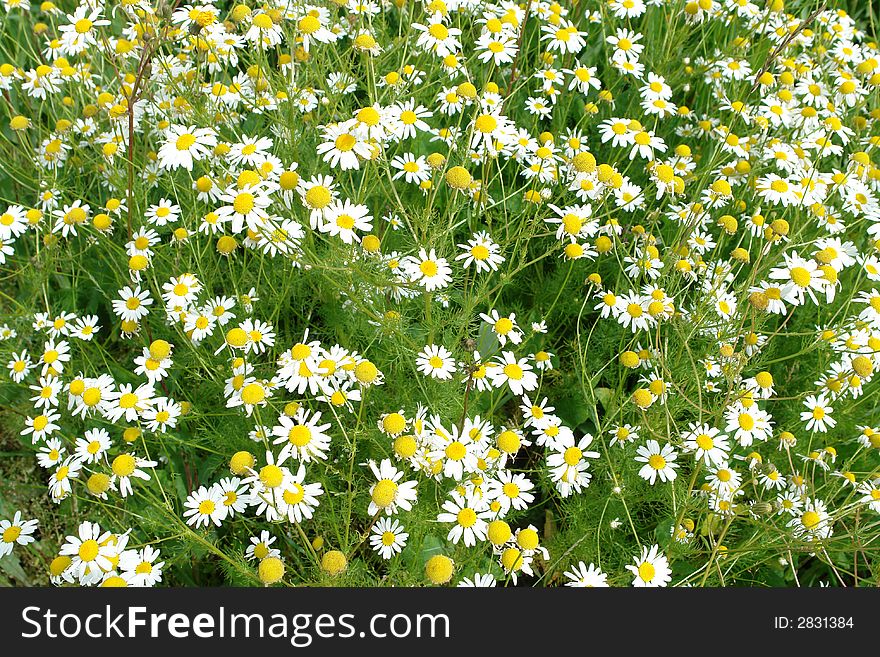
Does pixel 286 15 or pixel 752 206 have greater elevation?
pixel 286 15

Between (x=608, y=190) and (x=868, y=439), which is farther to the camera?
(x=608, y=190)

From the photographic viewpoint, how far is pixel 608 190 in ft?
7.75

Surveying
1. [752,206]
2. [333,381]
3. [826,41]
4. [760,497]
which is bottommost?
[760,497]

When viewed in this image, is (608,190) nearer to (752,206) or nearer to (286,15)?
(752,206)

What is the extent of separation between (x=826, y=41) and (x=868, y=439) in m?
2.33

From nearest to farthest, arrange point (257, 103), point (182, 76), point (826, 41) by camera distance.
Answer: point (257, 103) → point (182, 76) → point (826, 41)

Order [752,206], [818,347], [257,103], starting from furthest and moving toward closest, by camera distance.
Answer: [752,206] → [257,103] → [818,347]

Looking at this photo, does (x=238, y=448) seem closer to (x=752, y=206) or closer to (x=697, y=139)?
(x=752, y=206)

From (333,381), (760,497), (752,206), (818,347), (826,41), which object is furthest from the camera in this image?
(826,41)

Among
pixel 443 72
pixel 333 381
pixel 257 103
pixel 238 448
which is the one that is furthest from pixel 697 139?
pixel 238 448

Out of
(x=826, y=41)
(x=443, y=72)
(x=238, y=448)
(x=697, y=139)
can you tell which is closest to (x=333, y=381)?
(x=238, y=448)

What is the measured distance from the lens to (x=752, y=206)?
2912mm

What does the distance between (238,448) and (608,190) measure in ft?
4.93

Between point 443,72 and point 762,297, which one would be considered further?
point 443,72
